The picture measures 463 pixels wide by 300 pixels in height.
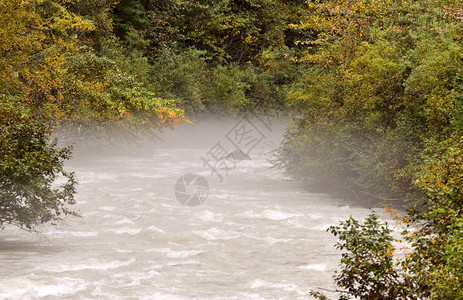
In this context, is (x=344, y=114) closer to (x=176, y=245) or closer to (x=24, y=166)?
(x=176, y=245)

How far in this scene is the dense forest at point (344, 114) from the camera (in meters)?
6.57

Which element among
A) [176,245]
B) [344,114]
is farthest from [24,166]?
[344,114]

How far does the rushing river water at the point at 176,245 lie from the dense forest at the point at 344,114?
0.83 m

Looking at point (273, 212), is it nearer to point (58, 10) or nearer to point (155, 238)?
point (155, 238)

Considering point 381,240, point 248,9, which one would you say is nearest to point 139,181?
point 381,240

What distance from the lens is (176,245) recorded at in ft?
40.7

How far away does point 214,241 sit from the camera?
1272 centimetres

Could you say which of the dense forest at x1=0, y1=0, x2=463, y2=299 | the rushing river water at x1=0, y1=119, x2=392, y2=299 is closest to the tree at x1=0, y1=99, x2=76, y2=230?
the dense forest at x1=0, y1=0, x2=463, y2=299

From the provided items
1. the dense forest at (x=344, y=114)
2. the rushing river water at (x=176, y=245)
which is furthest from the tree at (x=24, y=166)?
the rushing river water at (x=176, y=245)

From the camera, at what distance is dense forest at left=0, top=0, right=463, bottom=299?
6.57m

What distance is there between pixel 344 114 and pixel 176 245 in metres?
8.28

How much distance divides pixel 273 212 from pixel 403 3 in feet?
34.5

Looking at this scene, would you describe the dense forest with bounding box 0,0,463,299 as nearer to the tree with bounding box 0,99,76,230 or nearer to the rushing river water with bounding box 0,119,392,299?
the tree with bounding box 0,99,76,230

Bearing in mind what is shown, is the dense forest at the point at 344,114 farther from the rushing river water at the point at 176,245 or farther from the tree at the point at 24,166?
the rushing river water at the point at 176,245
